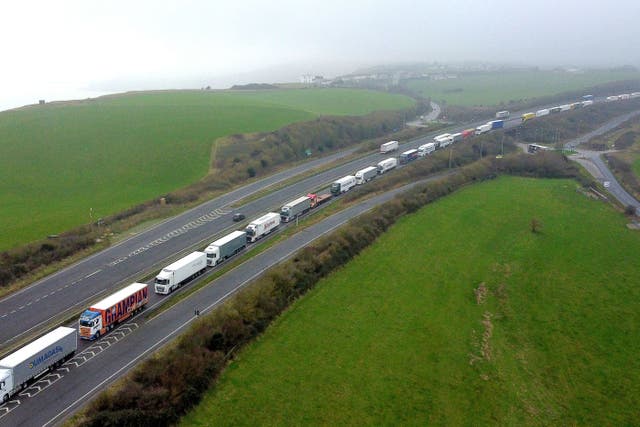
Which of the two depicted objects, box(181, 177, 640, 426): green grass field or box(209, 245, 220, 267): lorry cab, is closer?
box(181, 177, 640, 426): green grass field

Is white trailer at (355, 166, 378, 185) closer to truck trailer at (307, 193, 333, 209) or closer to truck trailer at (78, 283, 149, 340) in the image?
truck trailer at (307, 193, 333, 209)

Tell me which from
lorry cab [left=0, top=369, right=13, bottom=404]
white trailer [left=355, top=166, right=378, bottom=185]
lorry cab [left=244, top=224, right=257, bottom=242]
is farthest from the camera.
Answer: white trailer [left=355, top=166, right=378, bottom=185]

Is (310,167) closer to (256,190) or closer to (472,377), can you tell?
(256,190)

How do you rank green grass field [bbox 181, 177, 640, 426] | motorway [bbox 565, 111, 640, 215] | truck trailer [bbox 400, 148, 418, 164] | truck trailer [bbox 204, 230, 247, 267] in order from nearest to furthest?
green grass field [bbox 181, 177, 640, 426]
truck trailer [bbox 204, 230, 247, 267]
motorway [bbox 565, 111, 640, 215]
truck trailer [bbox 400, 148, 418, 164]

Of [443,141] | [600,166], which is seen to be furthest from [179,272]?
[600,166]

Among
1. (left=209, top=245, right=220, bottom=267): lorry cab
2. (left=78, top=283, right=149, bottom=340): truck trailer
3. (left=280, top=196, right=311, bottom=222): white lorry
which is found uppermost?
(left=78, top=283, right=149, bottom=340): truck trailer

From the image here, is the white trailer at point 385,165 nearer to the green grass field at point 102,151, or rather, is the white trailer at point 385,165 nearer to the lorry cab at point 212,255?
the green grass field at point 102,151

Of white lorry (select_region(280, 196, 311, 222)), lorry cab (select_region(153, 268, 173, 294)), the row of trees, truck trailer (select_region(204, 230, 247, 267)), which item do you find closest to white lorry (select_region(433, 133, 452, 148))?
the row of trees
